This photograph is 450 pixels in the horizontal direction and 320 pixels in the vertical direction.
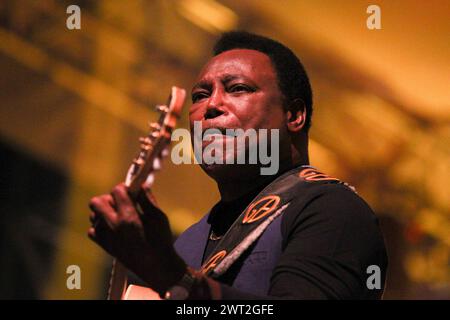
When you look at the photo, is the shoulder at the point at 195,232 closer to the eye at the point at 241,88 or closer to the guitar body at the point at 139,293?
the guitar body at the point at 139,293

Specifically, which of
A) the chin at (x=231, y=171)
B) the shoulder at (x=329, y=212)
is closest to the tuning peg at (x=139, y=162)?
the shoulder at (x=329, y=212)

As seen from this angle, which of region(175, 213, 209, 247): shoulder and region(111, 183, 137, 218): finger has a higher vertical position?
region(175, 213, 209, 247): shoulder

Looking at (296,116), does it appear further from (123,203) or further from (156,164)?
(123,203)

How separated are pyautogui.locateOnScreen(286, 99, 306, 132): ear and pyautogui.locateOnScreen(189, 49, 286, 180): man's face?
0.13 ft

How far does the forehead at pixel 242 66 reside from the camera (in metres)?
2.34

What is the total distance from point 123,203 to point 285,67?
3.72 feet

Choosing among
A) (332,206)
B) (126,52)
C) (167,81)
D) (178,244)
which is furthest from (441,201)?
(332,206)

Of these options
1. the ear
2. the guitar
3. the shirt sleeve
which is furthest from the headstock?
the ear

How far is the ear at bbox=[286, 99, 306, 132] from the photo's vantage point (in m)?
2.41

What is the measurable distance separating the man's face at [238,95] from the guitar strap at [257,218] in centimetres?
19

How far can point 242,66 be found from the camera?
7.70ft

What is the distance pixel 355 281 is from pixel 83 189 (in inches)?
144

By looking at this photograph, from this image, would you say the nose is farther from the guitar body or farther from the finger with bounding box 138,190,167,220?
the finger with bounding box 138,190,167,220
